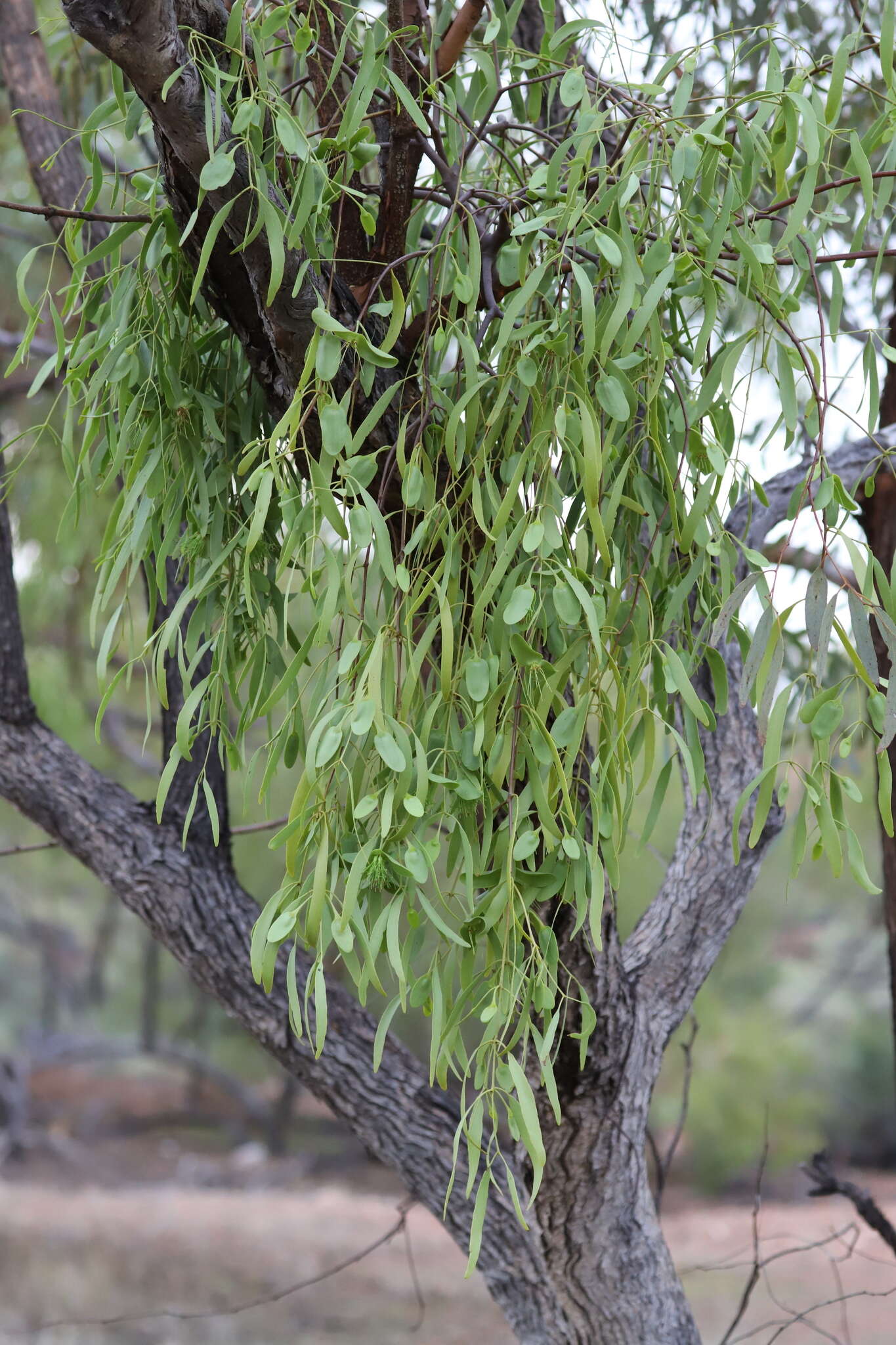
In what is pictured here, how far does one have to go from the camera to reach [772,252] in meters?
0.50

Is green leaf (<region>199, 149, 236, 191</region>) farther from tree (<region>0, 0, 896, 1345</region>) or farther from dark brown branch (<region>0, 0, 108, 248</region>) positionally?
dark brown branch (<region>0, 0, 108, 248</region>)

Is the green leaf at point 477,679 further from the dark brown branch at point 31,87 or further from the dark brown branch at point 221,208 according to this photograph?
the dark brown branch at point 31,87

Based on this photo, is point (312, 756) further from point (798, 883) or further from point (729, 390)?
point (798, 883)

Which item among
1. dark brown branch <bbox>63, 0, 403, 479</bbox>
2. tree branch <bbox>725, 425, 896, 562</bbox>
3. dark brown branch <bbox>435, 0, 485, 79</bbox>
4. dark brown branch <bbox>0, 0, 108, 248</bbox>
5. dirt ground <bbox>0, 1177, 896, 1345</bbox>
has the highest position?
dark brown branch <bbox>0, 0, 108, 248</bbox>

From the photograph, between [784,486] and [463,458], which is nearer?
[463,458]

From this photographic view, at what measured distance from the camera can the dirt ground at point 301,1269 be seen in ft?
7.58

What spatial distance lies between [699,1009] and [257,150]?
272 cm

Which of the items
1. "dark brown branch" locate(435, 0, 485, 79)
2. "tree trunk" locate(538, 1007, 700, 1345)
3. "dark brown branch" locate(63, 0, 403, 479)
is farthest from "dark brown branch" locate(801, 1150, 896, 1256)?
"dark brown branch" locate(435, 0, 485, 79)

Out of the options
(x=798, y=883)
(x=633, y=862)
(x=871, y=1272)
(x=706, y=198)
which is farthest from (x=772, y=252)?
(x=798, y=883)

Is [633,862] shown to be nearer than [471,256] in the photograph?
No

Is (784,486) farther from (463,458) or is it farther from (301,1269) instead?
(301,1269)

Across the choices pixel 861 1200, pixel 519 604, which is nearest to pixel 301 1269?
pixel 861 1200

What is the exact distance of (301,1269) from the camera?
8.48 ft

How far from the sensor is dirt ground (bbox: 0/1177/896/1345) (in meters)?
2.31
